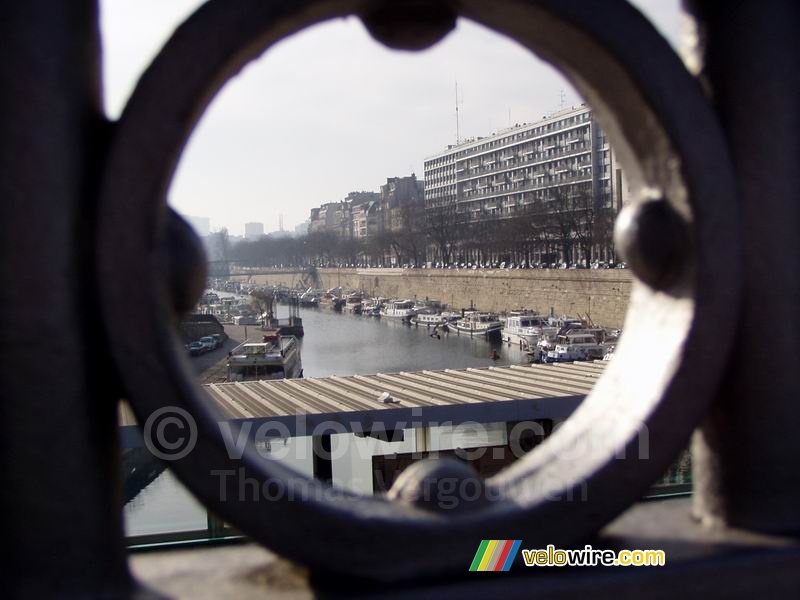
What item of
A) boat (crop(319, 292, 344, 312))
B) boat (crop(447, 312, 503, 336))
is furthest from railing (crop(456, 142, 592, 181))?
boat (crop(447, 312, 503, 336))

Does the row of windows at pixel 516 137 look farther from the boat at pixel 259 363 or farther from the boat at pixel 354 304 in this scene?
the boat at pixel 259 363

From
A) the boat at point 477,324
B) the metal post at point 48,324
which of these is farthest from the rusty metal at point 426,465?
the boat at point 477,324

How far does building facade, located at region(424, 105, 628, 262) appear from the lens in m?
40.8

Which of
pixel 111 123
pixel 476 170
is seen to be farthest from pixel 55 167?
pixel 476 170

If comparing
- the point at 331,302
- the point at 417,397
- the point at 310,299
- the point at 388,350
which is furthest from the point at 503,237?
the point at 417,397

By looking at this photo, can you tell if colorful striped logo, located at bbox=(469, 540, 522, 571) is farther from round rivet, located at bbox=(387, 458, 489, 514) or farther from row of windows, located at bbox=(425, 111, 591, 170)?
row of windows, located at bbox=(425, 111, 591, 170)

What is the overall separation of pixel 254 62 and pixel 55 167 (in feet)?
1.14

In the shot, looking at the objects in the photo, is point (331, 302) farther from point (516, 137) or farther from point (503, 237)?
point (516, 137)

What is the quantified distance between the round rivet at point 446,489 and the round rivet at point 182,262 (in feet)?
1.43

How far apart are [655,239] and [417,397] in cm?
637

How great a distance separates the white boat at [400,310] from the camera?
43062mm

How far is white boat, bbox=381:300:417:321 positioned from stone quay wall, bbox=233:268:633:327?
1696 millimetres

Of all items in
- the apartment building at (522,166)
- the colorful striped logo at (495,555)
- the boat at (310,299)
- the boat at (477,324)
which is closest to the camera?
the colorful striped logo at (495,555)

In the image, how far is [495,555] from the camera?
127 centimetres
